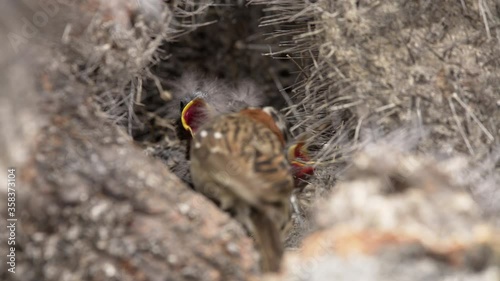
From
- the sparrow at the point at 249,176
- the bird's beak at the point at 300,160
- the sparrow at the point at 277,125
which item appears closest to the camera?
the sparrow at the point at 249,176

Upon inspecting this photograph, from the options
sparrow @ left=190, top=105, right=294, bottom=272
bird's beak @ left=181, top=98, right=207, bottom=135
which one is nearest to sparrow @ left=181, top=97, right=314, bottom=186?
bird's beak @ left=181, top=98, right=207, bottom=135

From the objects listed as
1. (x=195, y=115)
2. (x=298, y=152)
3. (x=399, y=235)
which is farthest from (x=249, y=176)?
(x=298, y=152)

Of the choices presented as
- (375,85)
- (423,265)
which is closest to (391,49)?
(375,85)

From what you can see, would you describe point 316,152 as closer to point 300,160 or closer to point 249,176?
point 300,160

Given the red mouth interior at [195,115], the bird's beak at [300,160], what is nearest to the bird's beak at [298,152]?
the bird's beak at [300,160]

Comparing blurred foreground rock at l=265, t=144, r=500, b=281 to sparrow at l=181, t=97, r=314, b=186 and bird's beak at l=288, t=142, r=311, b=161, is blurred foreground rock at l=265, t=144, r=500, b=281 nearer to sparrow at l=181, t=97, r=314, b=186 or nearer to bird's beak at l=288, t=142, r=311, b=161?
sparrow at l=181, t=97, r=314, b=186

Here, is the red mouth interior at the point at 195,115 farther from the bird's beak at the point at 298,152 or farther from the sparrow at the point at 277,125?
the bird's beak at the point at 298,152
